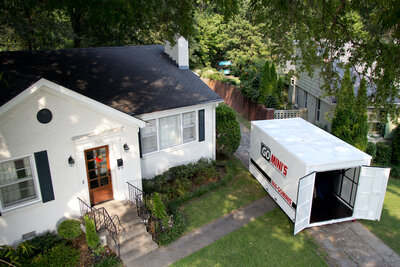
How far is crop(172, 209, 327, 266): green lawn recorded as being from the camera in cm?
891

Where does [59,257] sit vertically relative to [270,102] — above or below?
below

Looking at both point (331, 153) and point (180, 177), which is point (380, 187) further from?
point (180, 177)

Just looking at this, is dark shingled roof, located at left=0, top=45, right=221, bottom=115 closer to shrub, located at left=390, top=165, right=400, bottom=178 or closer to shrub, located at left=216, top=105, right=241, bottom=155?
shrub, located at left=216, top=105, right=241, bottom=155

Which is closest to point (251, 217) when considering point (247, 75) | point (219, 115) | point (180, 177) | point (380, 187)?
point (180, 177)

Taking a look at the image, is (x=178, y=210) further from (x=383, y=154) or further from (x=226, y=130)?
(x=383, y=154)

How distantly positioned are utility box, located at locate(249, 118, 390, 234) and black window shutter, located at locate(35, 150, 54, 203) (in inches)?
291

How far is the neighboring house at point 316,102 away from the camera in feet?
53.2

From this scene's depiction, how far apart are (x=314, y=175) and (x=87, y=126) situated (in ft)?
23.6

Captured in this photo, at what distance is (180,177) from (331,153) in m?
5.89

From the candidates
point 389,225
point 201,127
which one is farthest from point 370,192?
point 201,127

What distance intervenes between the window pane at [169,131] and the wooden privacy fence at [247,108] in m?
8.50

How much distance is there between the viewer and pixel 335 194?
11742 millimetres

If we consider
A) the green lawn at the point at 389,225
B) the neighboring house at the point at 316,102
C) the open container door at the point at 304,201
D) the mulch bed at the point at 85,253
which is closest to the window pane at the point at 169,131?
the mulch bed at the point at 85,253

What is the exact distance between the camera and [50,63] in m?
12.4
